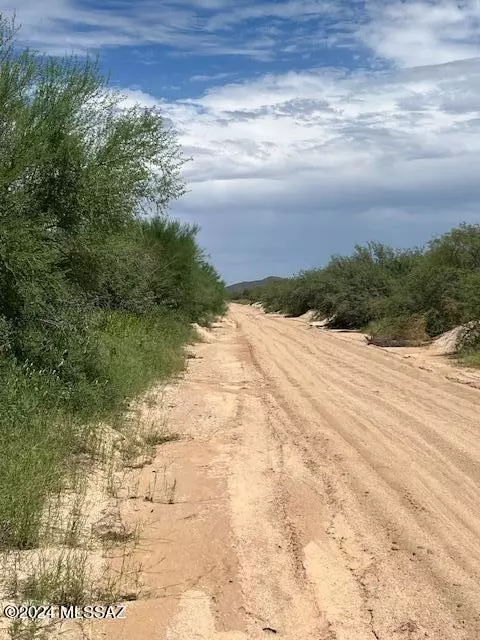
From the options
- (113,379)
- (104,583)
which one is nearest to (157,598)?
(104,583)

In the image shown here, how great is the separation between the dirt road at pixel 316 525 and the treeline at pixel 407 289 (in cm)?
1227

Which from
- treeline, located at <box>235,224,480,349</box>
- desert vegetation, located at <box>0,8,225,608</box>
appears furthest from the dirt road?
treeline, located at <box>235,224,480,349</box>

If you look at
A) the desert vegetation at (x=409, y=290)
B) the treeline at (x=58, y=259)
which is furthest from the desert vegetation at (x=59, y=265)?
the desert vegetation at (x=409, y=290)

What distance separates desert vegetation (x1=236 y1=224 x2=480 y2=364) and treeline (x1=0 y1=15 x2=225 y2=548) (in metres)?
10.9

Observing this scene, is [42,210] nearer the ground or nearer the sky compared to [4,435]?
nearer the sky

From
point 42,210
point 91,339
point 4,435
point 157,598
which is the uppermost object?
point 42,210

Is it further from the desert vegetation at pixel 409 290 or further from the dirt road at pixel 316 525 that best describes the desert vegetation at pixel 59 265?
the desert vegetation at pixel 409 290

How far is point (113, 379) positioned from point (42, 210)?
3235mm

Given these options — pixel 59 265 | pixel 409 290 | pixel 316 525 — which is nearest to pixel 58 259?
pixel 59 265

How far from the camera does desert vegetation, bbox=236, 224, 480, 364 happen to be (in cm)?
2750

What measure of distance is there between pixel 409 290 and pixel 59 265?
2244 centimetres

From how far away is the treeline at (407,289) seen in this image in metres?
28.7

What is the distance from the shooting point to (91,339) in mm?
12672

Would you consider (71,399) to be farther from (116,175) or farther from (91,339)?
(116,175)
